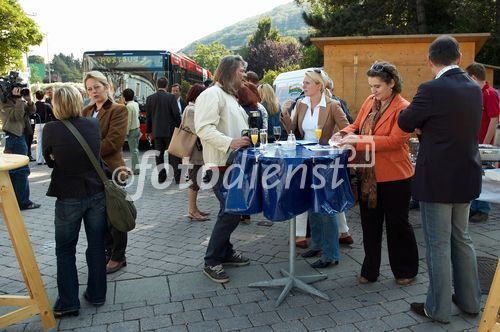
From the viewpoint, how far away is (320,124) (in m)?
4.59

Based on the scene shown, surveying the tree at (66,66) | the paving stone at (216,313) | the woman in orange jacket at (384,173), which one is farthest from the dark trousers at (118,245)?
the tree at (66,66)

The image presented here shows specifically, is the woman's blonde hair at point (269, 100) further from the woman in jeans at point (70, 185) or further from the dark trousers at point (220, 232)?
the woman in jeans at point (70, 185)

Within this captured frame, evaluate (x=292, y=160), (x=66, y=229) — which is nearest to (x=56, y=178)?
(x=66, y=229)

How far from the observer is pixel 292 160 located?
3242mm

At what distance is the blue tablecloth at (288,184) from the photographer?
3.30 meters

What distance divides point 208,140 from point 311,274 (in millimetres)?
1608

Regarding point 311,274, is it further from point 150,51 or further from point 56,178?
point 150,51

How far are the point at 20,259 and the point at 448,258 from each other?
3028mm

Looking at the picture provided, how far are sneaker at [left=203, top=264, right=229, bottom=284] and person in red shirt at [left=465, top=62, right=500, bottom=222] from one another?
3.54m

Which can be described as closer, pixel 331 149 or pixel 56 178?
pixel 56 178

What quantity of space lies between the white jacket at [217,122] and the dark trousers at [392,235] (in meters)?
1.30

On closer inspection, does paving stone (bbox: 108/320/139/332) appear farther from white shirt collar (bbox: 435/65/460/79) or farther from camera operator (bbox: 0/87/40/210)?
camera operator (bbox: 0/87/40/210)

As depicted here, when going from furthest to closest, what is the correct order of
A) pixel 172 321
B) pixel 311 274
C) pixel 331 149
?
pixel 311 274
pixel 331 149
pixel 172 321

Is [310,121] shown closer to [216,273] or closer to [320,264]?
[320,264]
